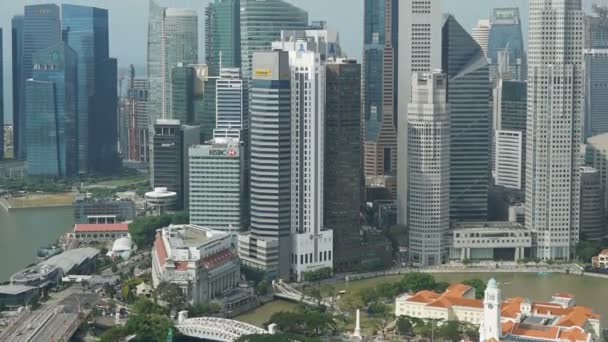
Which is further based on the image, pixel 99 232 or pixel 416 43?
pixel 416 43

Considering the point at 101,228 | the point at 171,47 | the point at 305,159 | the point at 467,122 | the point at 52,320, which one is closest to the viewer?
the point at 52,320

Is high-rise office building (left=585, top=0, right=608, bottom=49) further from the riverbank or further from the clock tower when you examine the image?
the clock tower

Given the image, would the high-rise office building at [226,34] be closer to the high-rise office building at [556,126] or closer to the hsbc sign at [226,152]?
the hsbc sign at [226,152]

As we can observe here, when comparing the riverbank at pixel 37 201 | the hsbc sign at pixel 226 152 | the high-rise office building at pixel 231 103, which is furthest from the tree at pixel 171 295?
the riverbank at pixel 37 201

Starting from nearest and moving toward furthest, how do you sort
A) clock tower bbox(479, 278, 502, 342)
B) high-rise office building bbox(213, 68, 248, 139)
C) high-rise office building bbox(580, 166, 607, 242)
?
clock tower bbox(479, 278, 502, 342) < high-rise office building bbox(580, 166, 607, 242) < high-rise office building bbox(213, 68, 248, 139)

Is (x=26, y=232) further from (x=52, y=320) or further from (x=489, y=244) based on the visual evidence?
(x=489, y=244)

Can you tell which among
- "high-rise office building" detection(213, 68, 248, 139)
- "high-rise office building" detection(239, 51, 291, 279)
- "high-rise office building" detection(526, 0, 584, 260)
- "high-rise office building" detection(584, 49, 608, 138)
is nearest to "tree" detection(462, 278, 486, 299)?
"high-rise office building" detection(239, 51, 291, 279)

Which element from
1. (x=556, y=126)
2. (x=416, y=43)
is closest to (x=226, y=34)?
(x=416, y=43)
